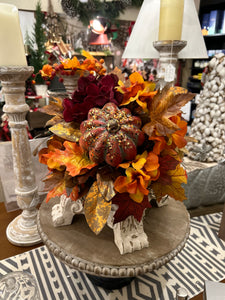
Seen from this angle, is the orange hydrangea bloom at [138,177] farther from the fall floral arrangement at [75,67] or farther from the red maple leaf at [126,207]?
the fall floral arrangement at [75,67]

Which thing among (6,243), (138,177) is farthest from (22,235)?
(138,177)

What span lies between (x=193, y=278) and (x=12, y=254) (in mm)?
513

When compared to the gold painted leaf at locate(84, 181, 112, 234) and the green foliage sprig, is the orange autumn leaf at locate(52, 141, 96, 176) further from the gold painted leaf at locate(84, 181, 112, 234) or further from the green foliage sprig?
the green foliage sprig

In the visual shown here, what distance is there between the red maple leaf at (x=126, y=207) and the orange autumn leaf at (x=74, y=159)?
8 centimetres

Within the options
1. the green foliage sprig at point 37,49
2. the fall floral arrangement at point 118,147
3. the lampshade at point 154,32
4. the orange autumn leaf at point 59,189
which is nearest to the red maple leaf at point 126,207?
the fall floral arrangement at point 118,147

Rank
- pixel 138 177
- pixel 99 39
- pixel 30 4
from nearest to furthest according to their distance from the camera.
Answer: pixel 138 177 → pixel 30 4 → pixel 99 39

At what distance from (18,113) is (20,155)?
12cm

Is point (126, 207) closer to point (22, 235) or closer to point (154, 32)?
point (22, 235)

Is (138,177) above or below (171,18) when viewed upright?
below

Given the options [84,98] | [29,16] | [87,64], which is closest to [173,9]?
[87,64]

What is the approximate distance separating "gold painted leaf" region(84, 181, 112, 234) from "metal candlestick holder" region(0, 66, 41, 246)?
1.07 ft

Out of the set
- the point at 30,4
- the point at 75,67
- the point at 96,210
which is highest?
the point at 30,4

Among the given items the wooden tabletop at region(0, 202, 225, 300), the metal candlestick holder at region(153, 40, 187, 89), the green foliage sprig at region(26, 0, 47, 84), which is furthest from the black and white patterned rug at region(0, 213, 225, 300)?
the green foliage sprig at region(26, 0, 47, 84)

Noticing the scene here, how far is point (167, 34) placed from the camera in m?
0.59
